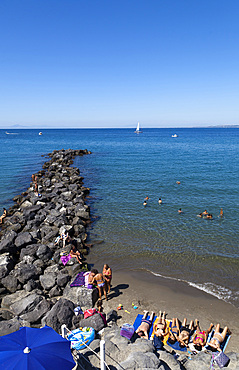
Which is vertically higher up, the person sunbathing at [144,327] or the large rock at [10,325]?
the large rock at [10,325]

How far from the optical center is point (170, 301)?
1131cm

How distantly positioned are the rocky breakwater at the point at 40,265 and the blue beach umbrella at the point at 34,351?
2.79 m

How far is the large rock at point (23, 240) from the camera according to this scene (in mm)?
15773

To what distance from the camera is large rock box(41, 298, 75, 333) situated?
9.05 meters

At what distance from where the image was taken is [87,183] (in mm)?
33625

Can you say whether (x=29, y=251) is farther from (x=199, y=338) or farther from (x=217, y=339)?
(x=217, y=339)

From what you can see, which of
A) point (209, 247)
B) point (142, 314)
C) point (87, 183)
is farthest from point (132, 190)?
point (142, 314)

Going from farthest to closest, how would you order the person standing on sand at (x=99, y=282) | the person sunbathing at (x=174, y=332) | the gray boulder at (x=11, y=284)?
the gray boulder at (x=11, y=284) < the person standing on sand at (x=99, y=282) < the person sunbathing at (x=174, y=332)

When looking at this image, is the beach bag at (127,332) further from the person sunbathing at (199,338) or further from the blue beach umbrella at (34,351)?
the blue beach umbrella at (34,351)

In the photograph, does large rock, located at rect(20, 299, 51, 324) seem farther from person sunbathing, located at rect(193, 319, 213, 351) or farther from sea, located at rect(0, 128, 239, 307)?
person sunbathing, located at rect(193, 319, 213, 351)

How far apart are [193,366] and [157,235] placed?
10.4m

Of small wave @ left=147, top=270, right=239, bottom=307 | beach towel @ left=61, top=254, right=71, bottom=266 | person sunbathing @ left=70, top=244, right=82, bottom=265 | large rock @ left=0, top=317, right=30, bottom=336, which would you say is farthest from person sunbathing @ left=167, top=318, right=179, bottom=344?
beach towel @ left=61, top=254, right=71, bottom=266

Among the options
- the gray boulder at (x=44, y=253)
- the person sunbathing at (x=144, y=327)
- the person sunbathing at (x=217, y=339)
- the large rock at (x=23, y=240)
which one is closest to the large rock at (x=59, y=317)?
the person sunbathing at (x=144, y=327)

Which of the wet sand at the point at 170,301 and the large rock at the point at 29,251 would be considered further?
the large rock at the point at 29,251
